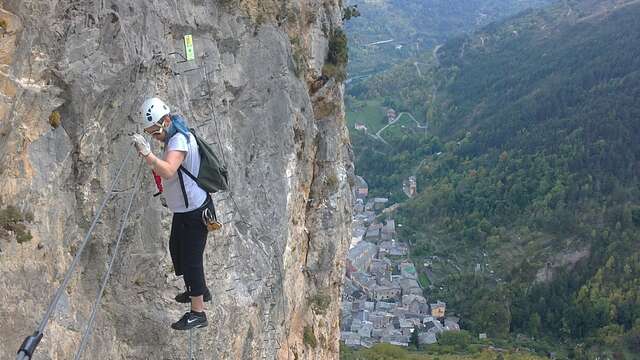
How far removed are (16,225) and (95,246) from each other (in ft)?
5.46

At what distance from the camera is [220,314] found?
11.9 meters

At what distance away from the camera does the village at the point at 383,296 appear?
55.8 meters

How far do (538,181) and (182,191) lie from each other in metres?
72.4

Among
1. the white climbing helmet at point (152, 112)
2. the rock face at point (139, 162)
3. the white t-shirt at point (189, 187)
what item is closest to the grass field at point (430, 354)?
the rock face at point (139, 162)

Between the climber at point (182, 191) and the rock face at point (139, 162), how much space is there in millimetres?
2075

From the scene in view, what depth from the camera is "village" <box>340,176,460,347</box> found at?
183ft

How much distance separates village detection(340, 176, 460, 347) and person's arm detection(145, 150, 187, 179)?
130ft

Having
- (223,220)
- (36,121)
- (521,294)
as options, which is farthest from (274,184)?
(521,294)

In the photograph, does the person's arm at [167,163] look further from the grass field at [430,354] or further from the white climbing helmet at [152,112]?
the grass field at [430,354]

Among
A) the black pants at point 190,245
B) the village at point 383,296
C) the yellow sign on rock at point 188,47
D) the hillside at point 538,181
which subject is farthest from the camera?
the hillside at point 538,181

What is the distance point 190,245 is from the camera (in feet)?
26.1

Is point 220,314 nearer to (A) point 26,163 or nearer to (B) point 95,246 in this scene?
(B) point 95,246

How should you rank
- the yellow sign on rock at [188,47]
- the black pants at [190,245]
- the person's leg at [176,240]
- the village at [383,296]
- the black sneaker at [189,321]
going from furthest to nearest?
the village at [383,296]
the yellow sign on rock at [188,47]
the black sneaker at [189,321]
the person's leg at [176,240]
the black pants at [190,245]

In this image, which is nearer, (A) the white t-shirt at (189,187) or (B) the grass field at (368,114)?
(A) the white t-shirt at (189,187)
